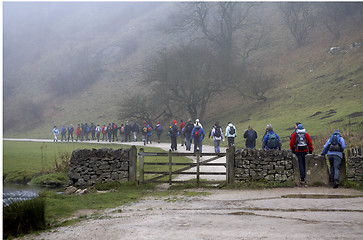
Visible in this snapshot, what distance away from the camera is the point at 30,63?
340 ft

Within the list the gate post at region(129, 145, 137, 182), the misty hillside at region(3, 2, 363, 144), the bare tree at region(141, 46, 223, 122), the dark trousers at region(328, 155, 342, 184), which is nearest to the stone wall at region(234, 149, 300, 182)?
the dark trousers at region(328, 155, 342, 184)

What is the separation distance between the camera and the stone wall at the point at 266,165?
1562cm

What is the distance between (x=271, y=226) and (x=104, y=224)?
3651mm

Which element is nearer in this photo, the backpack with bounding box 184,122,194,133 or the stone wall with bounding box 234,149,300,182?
the stone wall with bounding box 234,149,300,182

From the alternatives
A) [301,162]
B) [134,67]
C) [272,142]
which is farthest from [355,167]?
[134,67]

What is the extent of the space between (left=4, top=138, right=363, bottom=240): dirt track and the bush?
21.5 inches

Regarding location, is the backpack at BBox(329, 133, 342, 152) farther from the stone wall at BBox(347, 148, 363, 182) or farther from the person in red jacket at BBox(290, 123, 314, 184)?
the person in red jacket at BBox(290, 123, 314, 184)

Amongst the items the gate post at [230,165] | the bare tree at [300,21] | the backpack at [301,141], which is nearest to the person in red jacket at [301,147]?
the backpack at [301,141]

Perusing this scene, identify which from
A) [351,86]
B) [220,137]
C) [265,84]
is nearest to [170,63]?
[265,84]

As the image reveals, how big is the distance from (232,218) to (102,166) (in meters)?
7.59

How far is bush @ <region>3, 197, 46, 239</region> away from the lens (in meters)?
10.3

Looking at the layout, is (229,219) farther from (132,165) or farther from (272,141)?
(272,141)

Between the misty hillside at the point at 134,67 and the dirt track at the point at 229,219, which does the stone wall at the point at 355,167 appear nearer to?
the dirt track at the point at 229,219

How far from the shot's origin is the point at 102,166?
1681 centimetres
